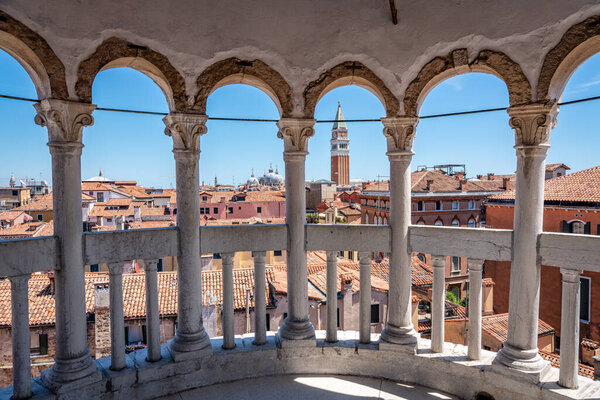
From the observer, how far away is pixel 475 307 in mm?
6234

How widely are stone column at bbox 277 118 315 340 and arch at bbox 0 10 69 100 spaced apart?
316 cm

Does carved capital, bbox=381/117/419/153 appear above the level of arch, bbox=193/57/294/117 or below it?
below

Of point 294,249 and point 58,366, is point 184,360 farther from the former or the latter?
point 294,249

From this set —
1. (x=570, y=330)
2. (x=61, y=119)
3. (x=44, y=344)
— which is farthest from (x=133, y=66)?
(x=44, y=344)

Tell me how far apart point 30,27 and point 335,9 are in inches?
168

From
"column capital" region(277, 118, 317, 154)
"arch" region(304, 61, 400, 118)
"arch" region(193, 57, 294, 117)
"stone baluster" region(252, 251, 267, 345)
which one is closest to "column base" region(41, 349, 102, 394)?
"stone baluster" region(252, 251, 267, 345)

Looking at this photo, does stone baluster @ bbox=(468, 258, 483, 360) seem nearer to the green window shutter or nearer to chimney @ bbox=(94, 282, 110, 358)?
chimney @ bbox=(94, 282, 110, 358)

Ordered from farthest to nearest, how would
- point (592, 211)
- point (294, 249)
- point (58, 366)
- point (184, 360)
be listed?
point (592, 211) → point (294, 249) → point (184, 360) → point (58, 366)

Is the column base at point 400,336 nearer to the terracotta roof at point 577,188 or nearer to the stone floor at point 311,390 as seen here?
the stone floor at point 311,390

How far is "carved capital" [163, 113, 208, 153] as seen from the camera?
20.4ft

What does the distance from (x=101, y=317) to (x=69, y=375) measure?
11.2 meters

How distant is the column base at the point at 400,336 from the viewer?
6804 mm

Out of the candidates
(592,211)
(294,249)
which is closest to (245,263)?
(592,211)

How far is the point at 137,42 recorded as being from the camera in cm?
Answer: 589
